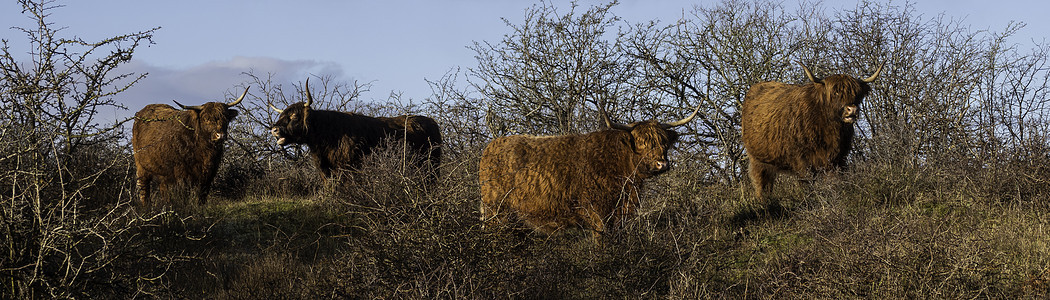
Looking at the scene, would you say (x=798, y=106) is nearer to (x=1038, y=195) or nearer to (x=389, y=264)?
(x=1038, y=195)

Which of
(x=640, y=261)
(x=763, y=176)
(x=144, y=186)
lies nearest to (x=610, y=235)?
(x=640, y=261)

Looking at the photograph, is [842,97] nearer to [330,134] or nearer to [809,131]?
[809,131]

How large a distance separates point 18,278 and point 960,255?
18.0 feet

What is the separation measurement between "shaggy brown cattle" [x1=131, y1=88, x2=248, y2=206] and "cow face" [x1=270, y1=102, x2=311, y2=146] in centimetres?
67

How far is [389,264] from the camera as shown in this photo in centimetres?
533

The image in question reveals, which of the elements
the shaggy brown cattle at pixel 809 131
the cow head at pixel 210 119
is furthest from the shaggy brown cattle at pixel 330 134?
the shaggy brown cattle at pixel 809 131

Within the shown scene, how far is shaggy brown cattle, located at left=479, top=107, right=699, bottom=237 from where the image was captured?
7.20 metres

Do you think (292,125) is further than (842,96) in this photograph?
Yes

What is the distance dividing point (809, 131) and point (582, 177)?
11.4 ft

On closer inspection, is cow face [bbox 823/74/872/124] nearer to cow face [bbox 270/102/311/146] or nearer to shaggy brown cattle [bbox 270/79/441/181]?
shaggy brown cattle [bbox 270/79/441/181]

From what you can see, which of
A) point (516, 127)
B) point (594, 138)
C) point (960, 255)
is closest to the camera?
point (960, 255)

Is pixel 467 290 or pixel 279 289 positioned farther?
pixel 279 289

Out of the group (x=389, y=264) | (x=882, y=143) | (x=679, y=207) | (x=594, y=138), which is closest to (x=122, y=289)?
(x=389, y=264)

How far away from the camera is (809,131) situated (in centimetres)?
966
